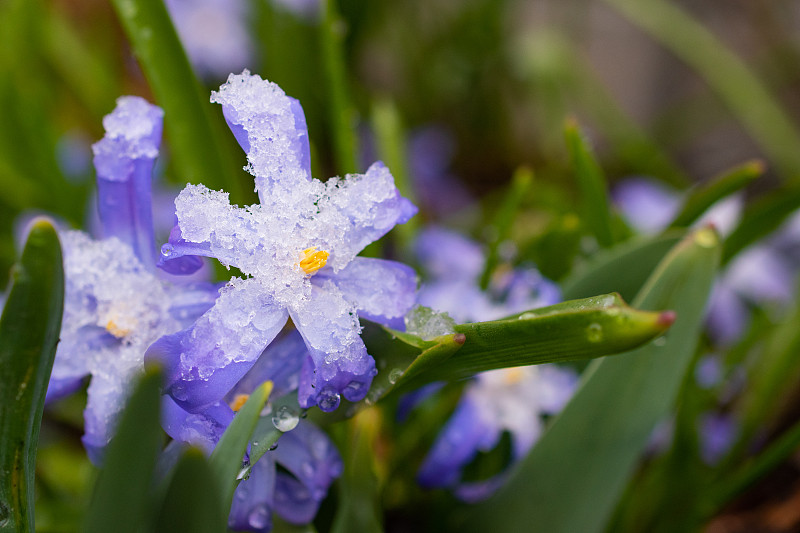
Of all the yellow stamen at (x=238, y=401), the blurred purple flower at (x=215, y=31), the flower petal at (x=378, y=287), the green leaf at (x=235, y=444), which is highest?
the blurred purple flower at (x=215, y=31)

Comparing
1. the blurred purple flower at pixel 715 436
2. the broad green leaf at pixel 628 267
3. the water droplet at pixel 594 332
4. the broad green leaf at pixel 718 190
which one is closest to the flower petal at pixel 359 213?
the water droplet at pixel 594 332

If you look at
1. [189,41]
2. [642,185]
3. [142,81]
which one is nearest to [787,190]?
[642,185]

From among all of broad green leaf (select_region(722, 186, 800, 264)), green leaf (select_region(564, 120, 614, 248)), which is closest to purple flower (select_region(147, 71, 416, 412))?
green leaf (select_region(564, 120, 614, 248))

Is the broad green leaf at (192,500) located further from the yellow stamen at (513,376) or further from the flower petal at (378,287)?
the yellow stamen at (513,376)

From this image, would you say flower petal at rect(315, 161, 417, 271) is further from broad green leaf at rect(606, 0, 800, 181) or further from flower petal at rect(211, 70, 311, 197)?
broad green leaf at rect(606, 0, 800, 181)

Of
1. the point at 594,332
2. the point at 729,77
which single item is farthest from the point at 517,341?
the point at 729,77

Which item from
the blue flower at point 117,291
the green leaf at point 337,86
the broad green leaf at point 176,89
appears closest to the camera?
the blue flower at point 117,291
